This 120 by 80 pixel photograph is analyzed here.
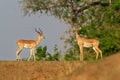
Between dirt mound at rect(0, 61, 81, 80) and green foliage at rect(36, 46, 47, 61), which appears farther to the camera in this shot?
green foliage at rect(36, 46, 47, 61)

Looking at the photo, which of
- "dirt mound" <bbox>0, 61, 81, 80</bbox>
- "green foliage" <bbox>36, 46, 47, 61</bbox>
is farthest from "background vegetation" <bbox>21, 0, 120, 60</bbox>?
"dirt mound" <bbox>0, 61, 81, 80</bbox>

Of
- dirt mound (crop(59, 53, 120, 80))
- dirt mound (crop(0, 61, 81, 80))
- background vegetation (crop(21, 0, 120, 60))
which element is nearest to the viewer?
dirt mound (crop(59, 53, 120, 80))

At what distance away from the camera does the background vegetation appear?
31556 mm

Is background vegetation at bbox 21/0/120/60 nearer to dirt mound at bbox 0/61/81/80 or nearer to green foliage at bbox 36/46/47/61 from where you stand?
green foliage at bbox 36/46/47/61

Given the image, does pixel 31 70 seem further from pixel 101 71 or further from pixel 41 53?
pixel 41 53

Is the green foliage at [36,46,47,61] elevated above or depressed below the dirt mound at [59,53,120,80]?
below

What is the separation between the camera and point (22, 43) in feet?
86.1

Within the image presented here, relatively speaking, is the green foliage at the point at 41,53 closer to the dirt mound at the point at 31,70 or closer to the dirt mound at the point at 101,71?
the dirt mound at the point at 31,70

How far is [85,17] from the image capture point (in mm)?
33750

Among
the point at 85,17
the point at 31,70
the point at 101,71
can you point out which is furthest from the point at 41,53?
the point at 101,71

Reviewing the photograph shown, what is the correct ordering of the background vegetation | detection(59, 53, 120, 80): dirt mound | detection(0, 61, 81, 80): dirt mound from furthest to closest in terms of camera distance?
the background vegetation, detection(0, 61, 81, 80): dirt mound, detection(59, 53, 120, 80): dirt mound

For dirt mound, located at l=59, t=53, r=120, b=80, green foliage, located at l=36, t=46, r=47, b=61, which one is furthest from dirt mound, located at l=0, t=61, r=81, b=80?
green foliage, located at l=36, t=46, r=47, b=61

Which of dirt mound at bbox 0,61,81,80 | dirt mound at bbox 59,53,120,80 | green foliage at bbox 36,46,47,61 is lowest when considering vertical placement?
green foliage at bbox 36,46,47,61

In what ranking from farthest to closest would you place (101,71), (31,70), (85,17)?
(85,17)
(31,70)
(101,71)
